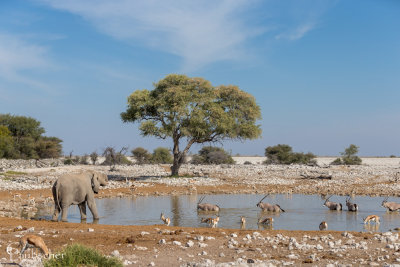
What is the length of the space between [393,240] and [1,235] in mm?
10135

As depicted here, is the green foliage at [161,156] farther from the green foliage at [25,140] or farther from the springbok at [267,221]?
the springbok at [267,221]

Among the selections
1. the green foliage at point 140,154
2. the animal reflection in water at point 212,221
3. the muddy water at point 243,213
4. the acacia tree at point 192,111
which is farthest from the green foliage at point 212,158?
the animal reflection in water at point 212,221

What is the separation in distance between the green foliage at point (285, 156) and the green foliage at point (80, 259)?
5575 centimetres

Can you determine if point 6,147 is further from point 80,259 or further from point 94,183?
point 80,259

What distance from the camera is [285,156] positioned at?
64375 millimetres

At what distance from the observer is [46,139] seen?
251 ft

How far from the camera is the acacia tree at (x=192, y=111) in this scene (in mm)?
38312

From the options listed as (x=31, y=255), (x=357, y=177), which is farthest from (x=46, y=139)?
(x=31, y=255)

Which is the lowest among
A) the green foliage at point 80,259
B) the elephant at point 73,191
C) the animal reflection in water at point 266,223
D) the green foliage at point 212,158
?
the animal reflection in water at point 266,223

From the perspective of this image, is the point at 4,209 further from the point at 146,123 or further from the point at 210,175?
the point at 210,175

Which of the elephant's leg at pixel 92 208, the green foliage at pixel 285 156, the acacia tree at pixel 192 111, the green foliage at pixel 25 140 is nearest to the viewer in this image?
the elephant's leg at pixel 92 208

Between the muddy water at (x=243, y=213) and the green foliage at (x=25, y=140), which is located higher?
the green foliage at (x=25, y=140)

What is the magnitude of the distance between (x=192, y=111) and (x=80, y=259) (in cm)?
3063

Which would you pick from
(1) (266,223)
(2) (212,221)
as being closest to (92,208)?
(2) (212,221)
